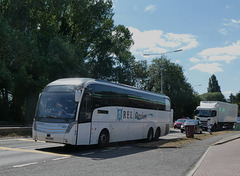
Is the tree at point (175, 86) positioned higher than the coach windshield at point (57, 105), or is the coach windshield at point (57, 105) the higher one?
the tree at point (175, 86)

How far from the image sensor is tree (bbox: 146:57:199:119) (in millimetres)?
→ 69375

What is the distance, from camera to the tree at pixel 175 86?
69375 millimetres

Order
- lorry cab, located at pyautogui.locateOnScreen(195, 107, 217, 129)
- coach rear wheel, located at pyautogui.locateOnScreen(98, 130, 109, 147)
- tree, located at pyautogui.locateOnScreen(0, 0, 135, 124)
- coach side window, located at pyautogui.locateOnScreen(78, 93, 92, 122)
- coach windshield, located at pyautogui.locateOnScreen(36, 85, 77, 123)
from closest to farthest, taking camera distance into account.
Answer: coach windshield, located at pyautogui.locateOnScreen(36, 85, 77, 123) < coach side window, located at pyautogui.locateOnScreen(78, 93, 92, 122) < coach rear wheel, located at pyautogui.locateOnScreen(98, 130, 109, 147) < tree, located at pyautogui.locateOnScreen(0, 0, 135, 124) < lorry cab, located at pyautogui.locateOnScreen(195, 107, 217, 129)

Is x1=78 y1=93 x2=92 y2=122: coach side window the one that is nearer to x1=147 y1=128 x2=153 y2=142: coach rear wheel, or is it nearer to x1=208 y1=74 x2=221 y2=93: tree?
x1=147 y1=128 x2=153 y2=142: coach rear wheel

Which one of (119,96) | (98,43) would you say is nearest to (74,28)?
(98,43)

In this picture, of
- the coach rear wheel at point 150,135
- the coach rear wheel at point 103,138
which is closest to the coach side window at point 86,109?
the coach rear wheel at point 103,138

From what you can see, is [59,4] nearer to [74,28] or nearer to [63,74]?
[74,28]

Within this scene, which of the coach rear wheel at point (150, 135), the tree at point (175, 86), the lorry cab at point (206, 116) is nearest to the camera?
the coach rear wheel at point (150, 135)

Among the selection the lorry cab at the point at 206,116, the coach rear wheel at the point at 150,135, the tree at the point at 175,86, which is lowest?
the coach rear wheel at the point at 150,135

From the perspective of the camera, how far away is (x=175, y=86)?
69.9 meters

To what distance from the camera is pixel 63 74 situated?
1313 inches

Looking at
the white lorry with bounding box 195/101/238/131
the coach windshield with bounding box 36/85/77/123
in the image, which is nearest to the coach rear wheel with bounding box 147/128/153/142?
the coach windshield with bounding box 36/85/77/123

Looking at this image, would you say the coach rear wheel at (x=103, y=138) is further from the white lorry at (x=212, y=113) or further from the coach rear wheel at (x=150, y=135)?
the white lorry at (x=212, y=113)

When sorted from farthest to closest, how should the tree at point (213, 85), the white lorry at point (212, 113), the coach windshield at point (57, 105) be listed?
the tree at point (213, 85)
the white lorry at point (212, 113)
the coach windshield at point (57, 105)
